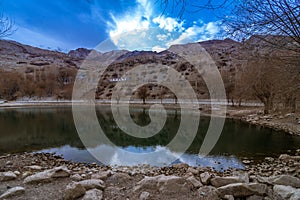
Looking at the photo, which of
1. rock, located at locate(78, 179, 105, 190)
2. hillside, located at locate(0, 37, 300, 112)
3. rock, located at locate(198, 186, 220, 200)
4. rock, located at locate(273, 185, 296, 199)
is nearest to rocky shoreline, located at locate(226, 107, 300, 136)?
hillside, located at locate(0, 37, 300, 112)

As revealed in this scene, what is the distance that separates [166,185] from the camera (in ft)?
12.4

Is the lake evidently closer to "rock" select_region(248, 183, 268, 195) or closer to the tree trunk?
"rock" select_region(248, 183, 268, 195)

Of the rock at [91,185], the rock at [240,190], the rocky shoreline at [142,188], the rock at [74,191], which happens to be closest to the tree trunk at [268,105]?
the rocky shoreline at [142,188]

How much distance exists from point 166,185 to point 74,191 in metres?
1.58

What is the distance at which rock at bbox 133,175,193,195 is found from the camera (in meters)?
3.70

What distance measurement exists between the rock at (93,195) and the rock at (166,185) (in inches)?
24.8

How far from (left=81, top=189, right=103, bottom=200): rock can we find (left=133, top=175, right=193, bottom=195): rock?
63 centimetres

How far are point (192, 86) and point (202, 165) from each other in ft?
133

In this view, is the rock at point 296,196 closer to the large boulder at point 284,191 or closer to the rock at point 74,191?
the large boulder at point 284,191

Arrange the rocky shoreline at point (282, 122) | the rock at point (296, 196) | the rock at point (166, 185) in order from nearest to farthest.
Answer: the rock at point (296, 196) → the rock at point (166, 185) → the rocky shoreline at point (282, 122)

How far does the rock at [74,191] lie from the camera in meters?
3.35

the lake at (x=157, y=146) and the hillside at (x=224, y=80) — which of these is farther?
the lake at (x=157, y=146)

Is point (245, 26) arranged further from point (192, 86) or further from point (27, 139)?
point (192, 86)

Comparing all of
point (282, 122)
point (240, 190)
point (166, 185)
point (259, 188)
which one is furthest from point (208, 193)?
point (282, 122)
